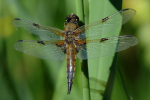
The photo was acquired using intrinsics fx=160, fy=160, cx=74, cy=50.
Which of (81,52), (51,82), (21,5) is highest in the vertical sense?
(21,5)

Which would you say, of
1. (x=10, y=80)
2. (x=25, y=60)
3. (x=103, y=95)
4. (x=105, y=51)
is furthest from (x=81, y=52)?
(x=10, y=80)

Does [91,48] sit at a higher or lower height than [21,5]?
lower

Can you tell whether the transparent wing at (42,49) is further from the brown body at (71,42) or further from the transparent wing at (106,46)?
the transparent wing at (106,46)

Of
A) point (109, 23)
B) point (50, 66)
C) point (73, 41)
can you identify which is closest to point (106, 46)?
point (109, 23)

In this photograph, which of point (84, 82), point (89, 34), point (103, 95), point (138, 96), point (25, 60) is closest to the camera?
point (84, 82)

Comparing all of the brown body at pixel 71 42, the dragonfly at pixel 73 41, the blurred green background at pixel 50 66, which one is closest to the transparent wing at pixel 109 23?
the dragonfly at pixel 73 41

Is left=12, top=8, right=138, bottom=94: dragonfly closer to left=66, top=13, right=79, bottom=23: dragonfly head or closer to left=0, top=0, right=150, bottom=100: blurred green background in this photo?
left=66, top=13, right=79, bottom=23: dragonfly head

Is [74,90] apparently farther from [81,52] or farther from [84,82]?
[84,82]

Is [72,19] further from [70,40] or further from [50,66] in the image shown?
[50,66]
